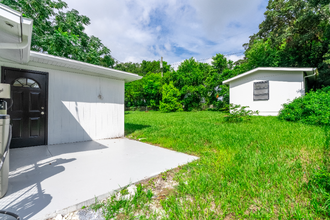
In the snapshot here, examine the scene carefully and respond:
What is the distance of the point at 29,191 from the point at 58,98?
2931 millimetres

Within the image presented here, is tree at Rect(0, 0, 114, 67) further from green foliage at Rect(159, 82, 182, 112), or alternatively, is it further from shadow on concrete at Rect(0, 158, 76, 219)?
shadow on concrete at Rect(0, 158, 76, 219)

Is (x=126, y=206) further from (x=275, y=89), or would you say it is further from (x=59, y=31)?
(x=59, y=31)

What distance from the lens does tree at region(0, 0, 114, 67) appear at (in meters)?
8.26

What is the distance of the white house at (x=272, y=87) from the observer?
881 centimetres

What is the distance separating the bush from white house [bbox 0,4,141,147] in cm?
634

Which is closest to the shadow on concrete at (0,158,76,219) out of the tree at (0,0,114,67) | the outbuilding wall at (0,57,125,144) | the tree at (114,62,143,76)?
the outbuilding wall at (0,57,125,144)

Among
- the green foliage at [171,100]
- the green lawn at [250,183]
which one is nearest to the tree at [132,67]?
the green foliage at [171,100]

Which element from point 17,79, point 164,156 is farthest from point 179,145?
point 17,79

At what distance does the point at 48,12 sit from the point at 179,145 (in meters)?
11.4

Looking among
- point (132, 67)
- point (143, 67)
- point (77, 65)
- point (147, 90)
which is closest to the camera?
point (77, 65)

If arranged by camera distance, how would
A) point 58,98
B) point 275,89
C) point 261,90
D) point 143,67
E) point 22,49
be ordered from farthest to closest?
point 143,67 < point 261,90 < point 275,89 < point 58,98 < point 22,49

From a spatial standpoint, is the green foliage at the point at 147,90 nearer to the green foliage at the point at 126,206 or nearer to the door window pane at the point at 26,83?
the door window pane at the point at 26,83

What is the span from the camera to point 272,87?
9.30 m

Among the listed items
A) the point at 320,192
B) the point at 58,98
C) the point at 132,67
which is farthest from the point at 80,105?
the point at 132,67
